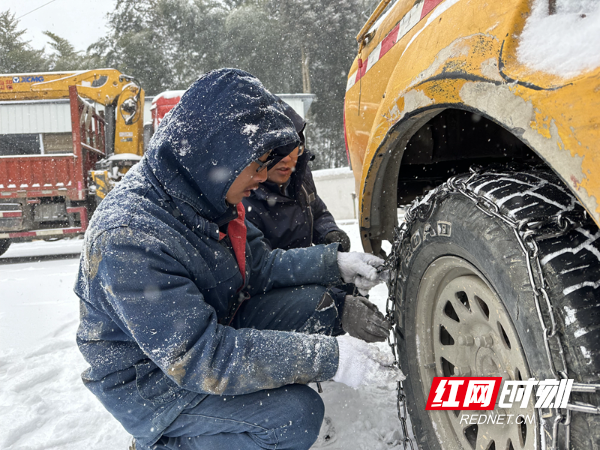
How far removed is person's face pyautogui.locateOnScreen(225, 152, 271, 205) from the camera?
1381mm

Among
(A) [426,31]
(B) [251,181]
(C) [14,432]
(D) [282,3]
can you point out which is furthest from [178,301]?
(D) [282,3]

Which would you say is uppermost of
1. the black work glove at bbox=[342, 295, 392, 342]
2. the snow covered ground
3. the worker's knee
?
the black work glove at bbox=[342, 295, 392, 342]

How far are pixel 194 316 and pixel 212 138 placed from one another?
53 cm

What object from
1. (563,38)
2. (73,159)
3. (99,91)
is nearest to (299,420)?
(563,38)

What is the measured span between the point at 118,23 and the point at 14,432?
25.6 meters

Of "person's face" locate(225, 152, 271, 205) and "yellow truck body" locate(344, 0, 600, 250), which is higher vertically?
"yellow truck body" locate(344, 0, 600, 250)

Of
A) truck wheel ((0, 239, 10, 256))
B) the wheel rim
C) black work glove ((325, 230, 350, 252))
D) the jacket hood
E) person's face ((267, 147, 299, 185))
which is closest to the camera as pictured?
the wheel rim

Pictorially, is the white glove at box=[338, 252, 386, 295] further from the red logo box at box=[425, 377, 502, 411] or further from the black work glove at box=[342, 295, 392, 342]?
the red logo box at box=[425, 377, 502, 411]

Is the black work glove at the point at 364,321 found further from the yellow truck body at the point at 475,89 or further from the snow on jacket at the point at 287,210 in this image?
the snow on jacket at the point at 287,210

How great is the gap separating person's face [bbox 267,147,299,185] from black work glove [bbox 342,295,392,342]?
75 centimetres

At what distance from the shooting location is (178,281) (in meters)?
1.25

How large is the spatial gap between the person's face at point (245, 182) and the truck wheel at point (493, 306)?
0.53 metres

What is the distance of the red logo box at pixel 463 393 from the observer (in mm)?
1115

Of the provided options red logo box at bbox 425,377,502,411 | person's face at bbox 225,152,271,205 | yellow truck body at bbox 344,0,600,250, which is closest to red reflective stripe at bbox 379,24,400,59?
yellow truck body at bbox 344,0,600,250
